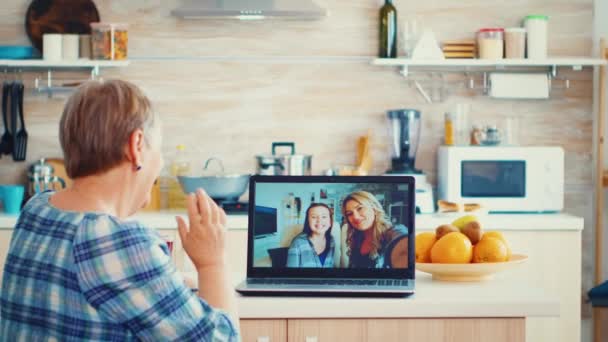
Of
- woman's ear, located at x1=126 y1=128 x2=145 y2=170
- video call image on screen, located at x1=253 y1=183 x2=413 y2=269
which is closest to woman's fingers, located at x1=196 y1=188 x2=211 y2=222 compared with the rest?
woman's ear, located at x1=126 y1=128 x2=145 y2=170

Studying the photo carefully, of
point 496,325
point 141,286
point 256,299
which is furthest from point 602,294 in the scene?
point 141,286

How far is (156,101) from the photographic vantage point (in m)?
4.69

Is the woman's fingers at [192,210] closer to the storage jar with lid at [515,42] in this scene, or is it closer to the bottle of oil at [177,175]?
the bottle of oil at [177,175]

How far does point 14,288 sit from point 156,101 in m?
3.25

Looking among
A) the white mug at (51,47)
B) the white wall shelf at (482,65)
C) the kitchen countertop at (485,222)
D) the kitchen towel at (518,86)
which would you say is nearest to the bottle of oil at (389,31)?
the white wall shelf at (482,65)

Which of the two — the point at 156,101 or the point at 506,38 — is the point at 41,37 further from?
the point at 506,38

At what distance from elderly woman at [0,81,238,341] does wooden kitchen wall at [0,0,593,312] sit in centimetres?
314

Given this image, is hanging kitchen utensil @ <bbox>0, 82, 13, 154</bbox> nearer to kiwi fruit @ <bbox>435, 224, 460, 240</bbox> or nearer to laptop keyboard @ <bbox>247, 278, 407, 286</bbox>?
laptop keyboard @ <bbox>247, 278, 407, 286</bbox>

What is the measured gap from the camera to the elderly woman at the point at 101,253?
1421 millimetres

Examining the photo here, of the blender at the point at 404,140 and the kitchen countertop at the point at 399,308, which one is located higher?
the blender at the point at 404,140

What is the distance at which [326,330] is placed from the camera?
212cm

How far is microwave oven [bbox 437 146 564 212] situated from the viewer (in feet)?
14.4

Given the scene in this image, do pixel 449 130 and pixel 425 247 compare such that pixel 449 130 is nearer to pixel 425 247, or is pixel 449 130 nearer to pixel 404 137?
pixel 404 137

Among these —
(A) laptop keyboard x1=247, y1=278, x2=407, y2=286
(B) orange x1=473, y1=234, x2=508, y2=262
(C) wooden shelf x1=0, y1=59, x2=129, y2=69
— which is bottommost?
(A) laptop keyboard x1=247, y1=278, x2=407, y2=286
